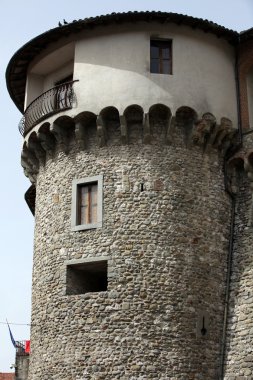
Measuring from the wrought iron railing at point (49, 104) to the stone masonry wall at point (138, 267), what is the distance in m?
1.37

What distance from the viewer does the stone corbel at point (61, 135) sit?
Result: 2187 centimetres

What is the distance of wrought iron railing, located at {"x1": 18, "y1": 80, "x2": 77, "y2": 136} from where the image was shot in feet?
72.1

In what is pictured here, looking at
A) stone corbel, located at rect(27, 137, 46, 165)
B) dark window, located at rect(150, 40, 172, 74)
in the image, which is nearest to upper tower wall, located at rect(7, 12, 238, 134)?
dark window, located at rect(150, 40, 172, 74)

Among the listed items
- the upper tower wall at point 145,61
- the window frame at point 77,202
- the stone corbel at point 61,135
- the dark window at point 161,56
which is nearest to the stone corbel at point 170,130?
the upper tower wall at point 145,61

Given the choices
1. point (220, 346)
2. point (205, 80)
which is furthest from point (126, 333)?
point (205, 80)

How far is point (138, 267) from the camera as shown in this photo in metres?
19.7

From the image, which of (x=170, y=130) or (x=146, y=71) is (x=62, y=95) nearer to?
(x=146, y=71)

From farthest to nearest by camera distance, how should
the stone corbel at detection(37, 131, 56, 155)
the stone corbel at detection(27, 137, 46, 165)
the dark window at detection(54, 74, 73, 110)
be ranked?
the stone corbel at detection(27, 137, 46, 165) → the stone corbel at detection(37, 131, 56, 155) → the dark window at detection(54, 74, 73, 110)

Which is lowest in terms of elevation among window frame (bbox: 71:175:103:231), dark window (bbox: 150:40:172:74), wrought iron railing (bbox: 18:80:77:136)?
window frame (bbox: 71:175:103:231)

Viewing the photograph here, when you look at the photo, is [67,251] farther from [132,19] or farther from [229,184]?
[132,19]

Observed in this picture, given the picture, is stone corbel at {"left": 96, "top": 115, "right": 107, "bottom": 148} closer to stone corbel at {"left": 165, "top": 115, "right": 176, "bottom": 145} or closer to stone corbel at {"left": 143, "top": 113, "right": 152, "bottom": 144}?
stone corbel at {"left": 143, "top": 113, "right": 152, "bottom": 144}

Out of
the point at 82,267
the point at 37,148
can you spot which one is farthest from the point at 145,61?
the point at 82,267

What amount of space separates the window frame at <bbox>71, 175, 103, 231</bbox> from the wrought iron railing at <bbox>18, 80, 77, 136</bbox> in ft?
8.39

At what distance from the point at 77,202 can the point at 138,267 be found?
3089mm
